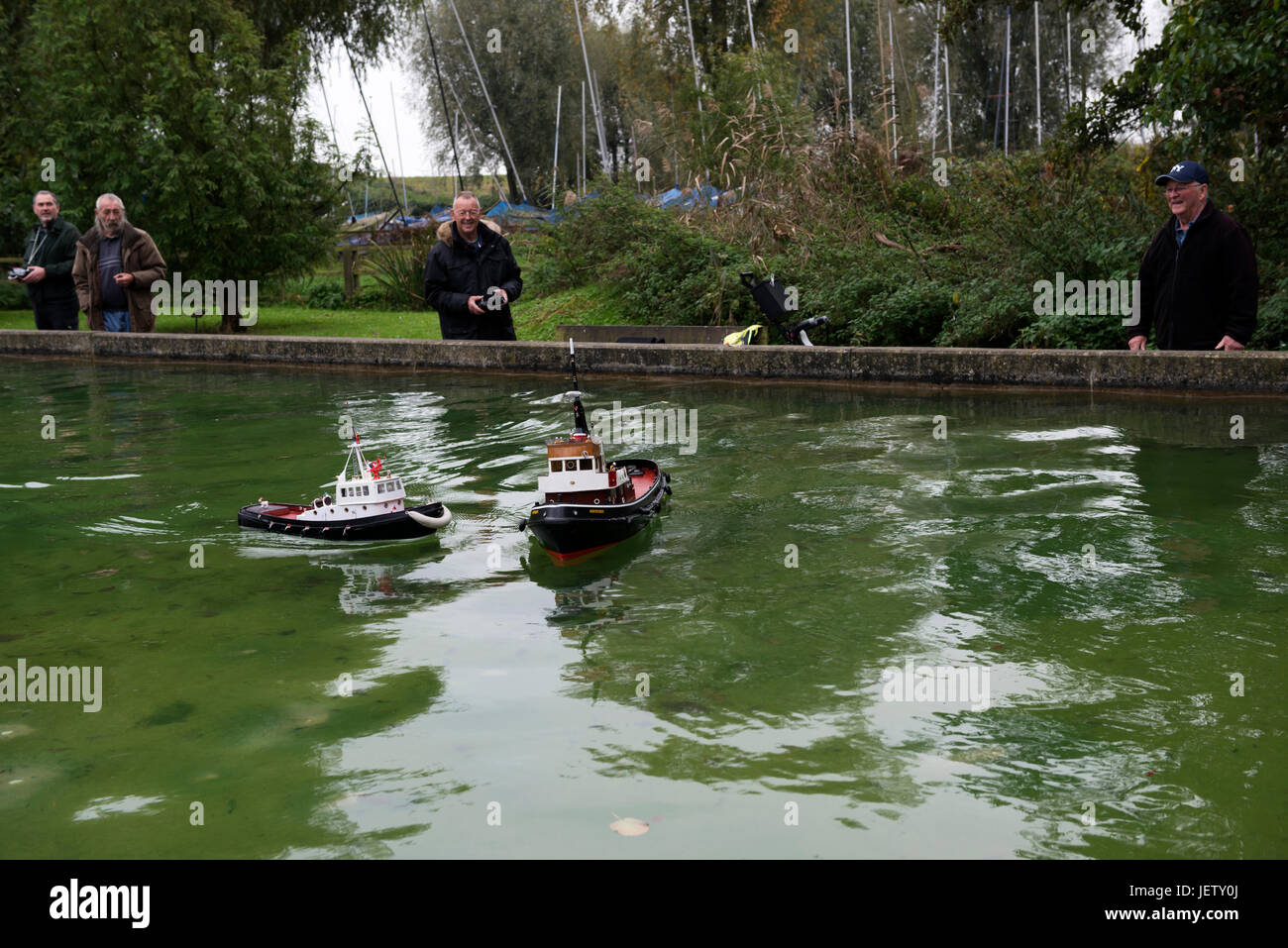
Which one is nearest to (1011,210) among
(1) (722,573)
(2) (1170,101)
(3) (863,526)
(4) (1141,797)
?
(2) (1170,101)

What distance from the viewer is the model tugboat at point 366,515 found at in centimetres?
790

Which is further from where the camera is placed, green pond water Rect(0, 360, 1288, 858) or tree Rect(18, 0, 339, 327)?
tree Rect(18, 0, 339, 327)

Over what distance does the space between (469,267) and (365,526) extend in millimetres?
5732

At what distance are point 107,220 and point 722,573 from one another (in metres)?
12.5

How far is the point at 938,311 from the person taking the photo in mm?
16172

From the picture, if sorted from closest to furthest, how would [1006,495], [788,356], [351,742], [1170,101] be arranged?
1. [351,742]
2. [1006,495]
3. [1170,101]
4. [788,356]

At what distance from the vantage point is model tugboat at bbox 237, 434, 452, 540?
7.90m

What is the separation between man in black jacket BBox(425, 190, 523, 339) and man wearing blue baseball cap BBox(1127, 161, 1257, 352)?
234 inches

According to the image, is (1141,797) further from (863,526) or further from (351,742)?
(863,526)
